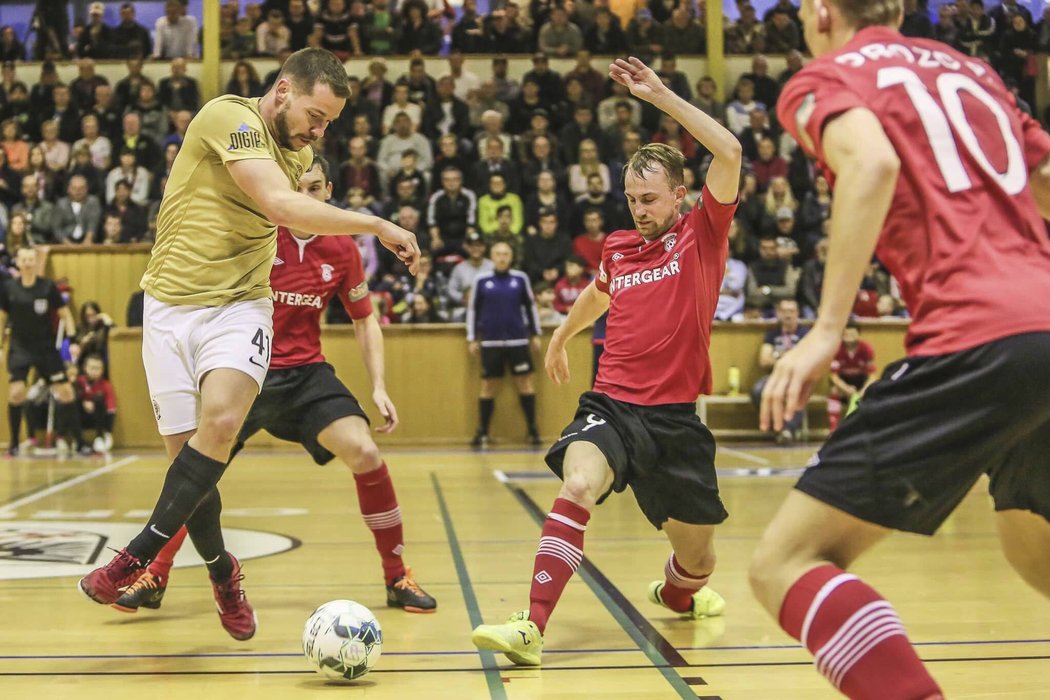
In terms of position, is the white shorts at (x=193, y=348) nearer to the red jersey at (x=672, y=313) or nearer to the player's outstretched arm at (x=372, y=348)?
the player's outstretched arm at (x=372, y=348)

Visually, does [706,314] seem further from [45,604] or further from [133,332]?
[133,332]

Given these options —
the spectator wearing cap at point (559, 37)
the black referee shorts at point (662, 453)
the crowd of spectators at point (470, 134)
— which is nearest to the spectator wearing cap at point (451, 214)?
the crowd of spectators at point (470, 134)

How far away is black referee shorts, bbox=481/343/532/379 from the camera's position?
45.1 feet

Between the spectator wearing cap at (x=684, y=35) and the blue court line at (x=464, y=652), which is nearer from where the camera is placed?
the blue court line at (x=464, y=652)

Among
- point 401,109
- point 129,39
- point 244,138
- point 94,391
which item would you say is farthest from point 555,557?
point 129,39

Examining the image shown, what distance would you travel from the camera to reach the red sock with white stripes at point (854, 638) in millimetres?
2350

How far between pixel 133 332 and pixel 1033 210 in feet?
40.9

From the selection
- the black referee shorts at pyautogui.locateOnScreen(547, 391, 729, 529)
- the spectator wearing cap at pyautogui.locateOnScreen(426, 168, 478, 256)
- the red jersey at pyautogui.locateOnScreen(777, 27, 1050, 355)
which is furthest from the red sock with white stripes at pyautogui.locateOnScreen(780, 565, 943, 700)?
the spectator wearing cap at pyautogui.locateOnScreen(426, 168, 478, 256)

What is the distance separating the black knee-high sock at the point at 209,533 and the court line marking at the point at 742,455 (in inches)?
298

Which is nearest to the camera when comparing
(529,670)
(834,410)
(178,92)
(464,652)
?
(529,670)

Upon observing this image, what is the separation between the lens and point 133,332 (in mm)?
13789

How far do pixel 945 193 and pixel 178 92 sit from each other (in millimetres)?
15989

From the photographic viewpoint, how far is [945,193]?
8.18ft

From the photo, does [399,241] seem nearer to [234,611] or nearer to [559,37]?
[234,611]
